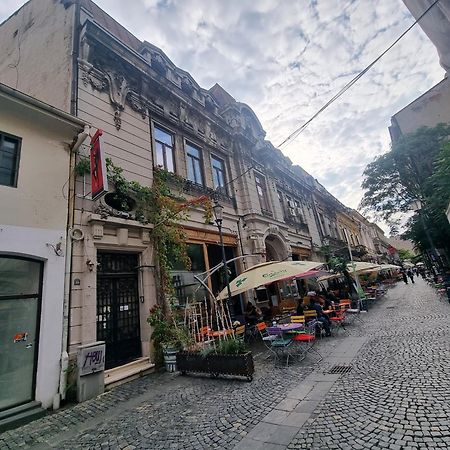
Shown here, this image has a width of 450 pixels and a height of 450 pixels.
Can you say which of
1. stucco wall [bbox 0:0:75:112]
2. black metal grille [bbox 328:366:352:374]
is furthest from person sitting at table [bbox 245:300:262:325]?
stucco wall [bbox 0:0:75:112]

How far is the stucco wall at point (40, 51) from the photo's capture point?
8898 millimetres

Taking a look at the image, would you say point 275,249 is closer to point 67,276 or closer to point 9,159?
point 67,276

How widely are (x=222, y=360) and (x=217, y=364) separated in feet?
0.61

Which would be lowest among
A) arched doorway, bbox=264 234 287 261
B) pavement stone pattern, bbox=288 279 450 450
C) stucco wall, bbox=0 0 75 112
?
pavement stone pattern, bbox=288 279 450 450

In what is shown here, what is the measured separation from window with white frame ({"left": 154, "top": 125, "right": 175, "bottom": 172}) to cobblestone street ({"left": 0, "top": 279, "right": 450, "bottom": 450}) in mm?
7813

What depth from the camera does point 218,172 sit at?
14273 millimetres

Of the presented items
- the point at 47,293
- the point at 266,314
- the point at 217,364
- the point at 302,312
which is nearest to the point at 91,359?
the point at 47,293

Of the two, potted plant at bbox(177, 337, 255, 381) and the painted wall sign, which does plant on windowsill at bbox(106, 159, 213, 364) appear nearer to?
potted plant at bbox(177, 337, 255, 381)

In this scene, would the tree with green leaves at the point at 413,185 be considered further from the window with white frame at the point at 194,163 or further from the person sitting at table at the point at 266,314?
the window with white frame at the point at 194,163

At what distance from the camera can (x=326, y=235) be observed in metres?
25.2

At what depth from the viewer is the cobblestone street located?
340cm

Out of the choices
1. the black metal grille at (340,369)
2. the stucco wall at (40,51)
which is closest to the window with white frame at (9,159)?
the stucco wall at (40,51)

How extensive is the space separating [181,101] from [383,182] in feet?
63.6

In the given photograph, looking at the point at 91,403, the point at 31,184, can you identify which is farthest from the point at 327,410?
the point at 31,184
